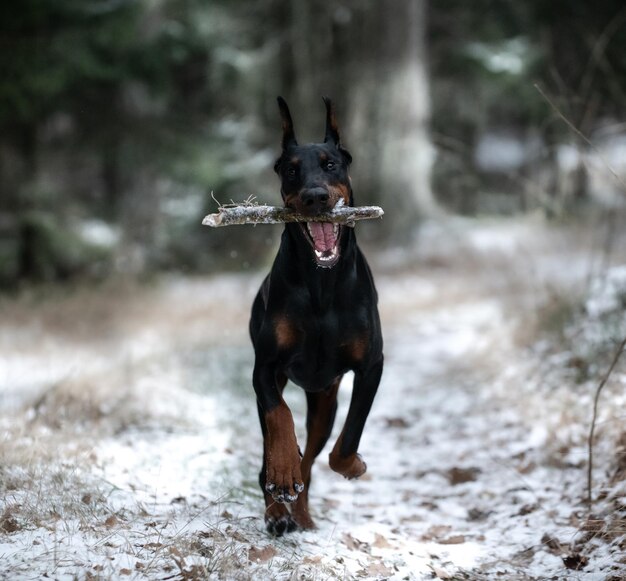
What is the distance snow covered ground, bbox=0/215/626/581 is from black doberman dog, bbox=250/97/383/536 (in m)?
0.55

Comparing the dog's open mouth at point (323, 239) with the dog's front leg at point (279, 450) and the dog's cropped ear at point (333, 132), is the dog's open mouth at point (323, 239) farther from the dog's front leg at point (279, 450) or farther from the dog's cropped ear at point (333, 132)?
the dog's front leg at point (279, 450)

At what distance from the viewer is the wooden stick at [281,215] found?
11.9ft

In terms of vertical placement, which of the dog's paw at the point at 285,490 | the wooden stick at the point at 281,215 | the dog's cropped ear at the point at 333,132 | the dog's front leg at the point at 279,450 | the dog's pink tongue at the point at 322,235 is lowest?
the dog's paw at the point at 285,490

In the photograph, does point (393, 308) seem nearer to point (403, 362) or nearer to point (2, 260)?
point (403, 362)

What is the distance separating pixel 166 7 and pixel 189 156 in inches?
121

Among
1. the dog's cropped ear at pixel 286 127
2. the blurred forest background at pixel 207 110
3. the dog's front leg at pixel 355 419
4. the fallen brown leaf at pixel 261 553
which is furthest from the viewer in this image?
the blurred forest background at pixel 207 110

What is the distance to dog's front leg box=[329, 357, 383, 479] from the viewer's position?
3.83 metres

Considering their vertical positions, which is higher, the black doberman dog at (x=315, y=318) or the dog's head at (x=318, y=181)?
the dog's head at (x=318, y=181)

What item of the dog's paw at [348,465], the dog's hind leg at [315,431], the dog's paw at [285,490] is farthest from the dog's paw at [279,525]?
the dog's paw at [285,490]

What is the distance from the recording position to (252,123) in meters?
15.5

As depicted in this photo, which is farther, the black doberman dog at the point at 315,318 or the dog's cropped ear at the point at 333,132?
the dog's cropped ear at the point at 333,132

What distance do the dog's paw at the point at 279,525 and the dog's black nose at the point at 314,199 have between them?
5.29 ft

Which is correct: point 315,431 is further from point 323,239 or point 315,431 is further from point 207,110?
point 207,110

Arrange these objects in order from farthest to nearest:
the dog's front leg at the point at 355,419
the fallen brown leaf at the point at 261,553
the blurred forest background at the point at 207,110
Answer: the blurred forest background at the point at 207,110, the dog's front leg at the point at 355,419, the fallen brown leaf at the point at 261,553
